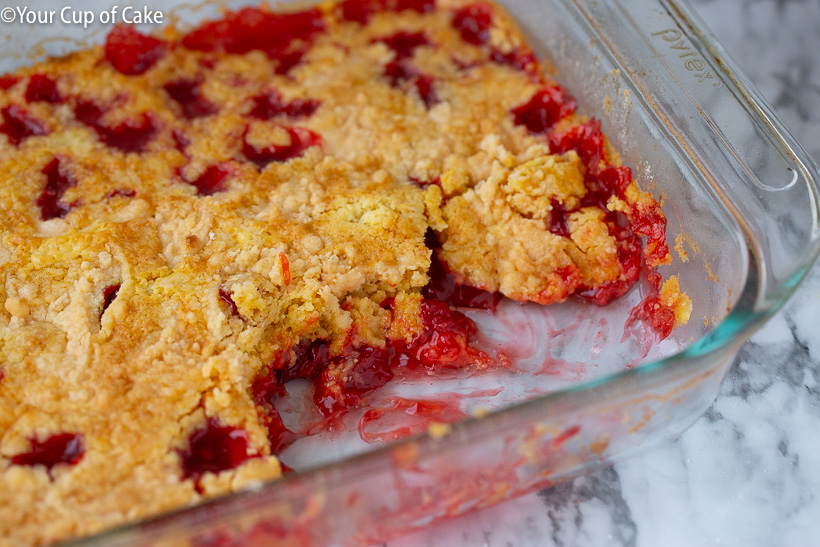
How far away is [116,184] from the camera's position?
200 cm

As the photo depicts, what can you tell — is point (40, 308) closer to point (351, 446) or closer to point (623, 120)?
point (351, 446)

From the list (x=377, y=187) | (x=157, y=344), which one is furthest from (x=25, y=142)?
(x=377, y=187)

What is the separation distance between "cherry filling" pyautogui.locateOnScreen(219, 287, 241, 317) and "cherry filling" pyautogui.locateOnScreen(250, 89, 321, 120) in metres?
0.69

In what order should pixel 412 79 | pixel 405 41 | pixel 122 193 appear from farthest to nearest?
pixel 405 41
pixel 412 79
pixel 122 193

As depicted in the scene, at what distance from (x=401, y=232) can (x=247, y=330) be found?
0.47m

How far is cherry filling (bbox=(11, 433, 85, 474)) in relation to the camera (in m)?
1.51

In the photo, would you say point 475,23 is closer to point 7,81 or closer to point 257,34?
point 257,34

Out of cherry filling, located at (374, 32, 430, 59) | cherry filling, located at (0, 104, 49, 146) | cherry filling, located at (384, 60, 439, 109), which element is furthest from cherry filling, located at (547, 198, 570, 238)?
cherry filling, located at (0, 104, 49, 146)

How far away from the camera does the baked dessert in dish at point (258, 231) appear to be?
1582 millimetres

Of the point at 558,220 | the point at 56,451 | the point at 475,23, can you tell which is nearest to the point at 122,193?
the point at 56,451

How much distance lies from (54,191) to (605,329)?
1502 millimetres

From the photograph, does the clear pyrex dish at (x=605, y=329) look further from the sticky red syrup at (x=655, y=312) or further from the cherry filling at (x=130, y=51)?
the cherry filling at (x=130, y=51)

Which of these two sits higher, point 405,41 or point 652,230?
point 405,41

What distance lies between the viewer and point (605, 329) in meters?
2.03
